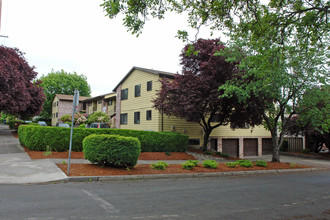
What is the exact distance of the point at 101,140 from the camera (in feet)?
31.2

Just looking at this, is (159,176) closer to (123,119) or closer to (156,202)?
(156,202)

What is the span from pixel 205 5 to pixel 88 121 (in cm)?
2375

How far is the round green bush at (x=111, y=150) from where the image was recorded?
9453 mm

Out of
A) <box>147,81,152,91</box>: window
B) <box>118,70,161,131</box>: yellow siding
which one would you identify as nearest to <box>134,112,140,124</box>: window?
<box>118,70,161,131</box>: yellow siding

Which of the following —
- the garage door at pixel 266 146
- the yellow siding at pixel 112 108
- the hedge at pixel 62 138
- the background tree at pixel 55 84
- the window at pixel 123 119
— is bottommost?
the garage door at pixel 266 146

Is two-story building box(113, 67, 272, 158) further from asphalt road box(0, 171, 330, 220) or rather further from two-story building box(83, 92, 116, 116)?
asphalt road box(0, 171, 330, 220)

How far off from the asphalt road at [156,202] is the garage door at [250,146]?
19.2m

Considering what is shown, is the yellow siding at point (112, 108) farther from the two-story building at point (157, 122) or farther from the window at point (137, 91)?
the window at point (137, 91)

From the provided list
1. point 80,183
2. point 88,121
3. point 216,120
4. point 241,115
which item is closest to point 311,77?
point 241,115

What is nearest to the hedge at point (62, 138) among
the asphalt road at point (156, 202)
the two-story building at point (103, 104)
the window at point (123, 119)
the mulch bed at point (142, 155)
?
the mulch bed at point (142, 155)

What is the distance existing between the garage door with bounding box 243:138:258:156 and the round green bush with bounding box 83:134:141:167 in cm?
1979

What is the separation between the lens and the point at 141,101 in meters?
24.1

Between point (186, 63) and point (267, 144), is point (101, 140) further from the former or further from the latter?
point (267, 144)

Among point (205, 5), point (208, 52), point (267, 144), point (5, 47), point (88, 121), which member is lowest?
point (267, 144)
